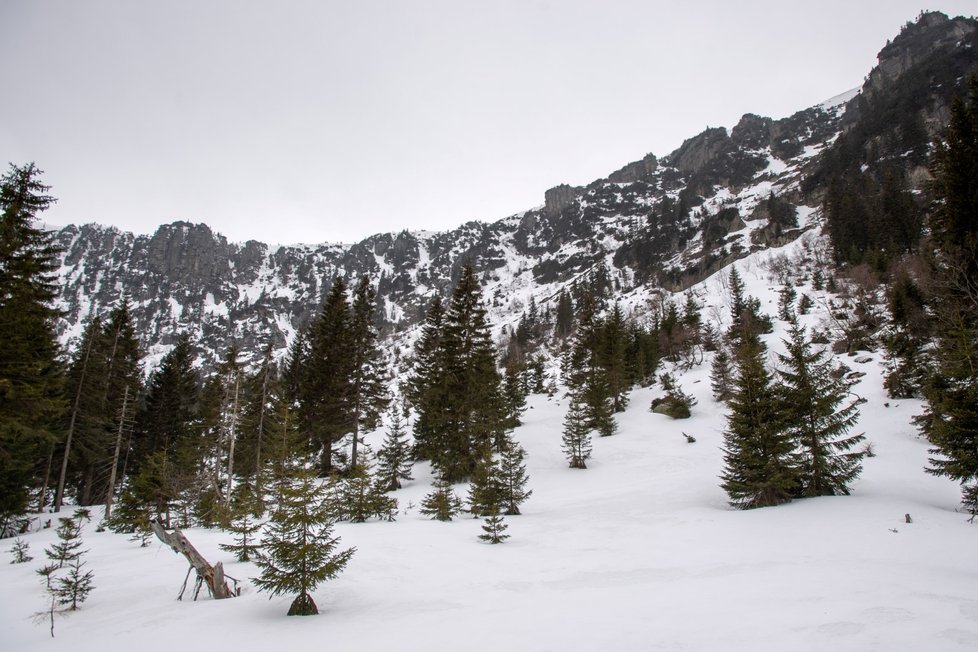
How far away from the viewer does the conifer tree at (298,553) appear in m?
6.71

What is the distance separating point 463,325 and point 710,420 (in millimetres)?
20904

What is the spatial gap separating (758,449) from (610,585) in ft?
33.1

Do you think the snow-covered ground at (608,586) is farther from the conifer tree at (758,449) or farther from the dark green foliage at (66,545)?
the conifer tree at (758,449)

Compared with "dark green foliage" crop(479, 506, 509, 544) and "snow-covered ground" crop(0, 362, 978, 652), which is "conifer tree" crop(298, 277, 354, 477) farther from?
"dark green foliage" crop(479, 506, 509, 544)

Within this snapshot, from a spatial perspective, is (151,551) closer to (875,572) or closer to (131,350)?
(875,572)

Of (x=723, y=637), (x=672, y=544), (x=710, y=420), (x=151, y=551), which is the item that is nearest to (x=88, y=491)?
(x=151, y=551)

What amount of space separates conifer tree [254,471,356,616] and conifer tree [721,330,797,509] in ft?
46.6

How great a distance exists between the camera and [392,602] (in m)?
7.64

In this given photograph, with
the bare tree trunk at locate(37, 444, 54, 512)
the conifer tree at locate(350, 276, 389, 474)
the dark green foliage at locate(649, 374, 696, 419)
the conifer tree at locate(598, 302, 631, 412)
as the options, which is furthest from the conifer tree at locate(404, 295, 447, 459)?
the bare tree trunk at locate(37, 444, 54, 512)

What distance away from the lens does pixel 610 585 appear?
8414 millimetres

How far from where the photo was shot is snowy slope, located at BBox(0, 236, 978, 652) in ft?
18.2

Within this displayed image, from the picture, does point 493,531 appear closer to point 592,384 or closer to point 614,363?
point 592,384

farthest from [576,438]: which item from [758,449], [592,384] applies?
[758,449]

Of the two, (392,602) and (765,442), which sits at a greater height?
(765,442)
